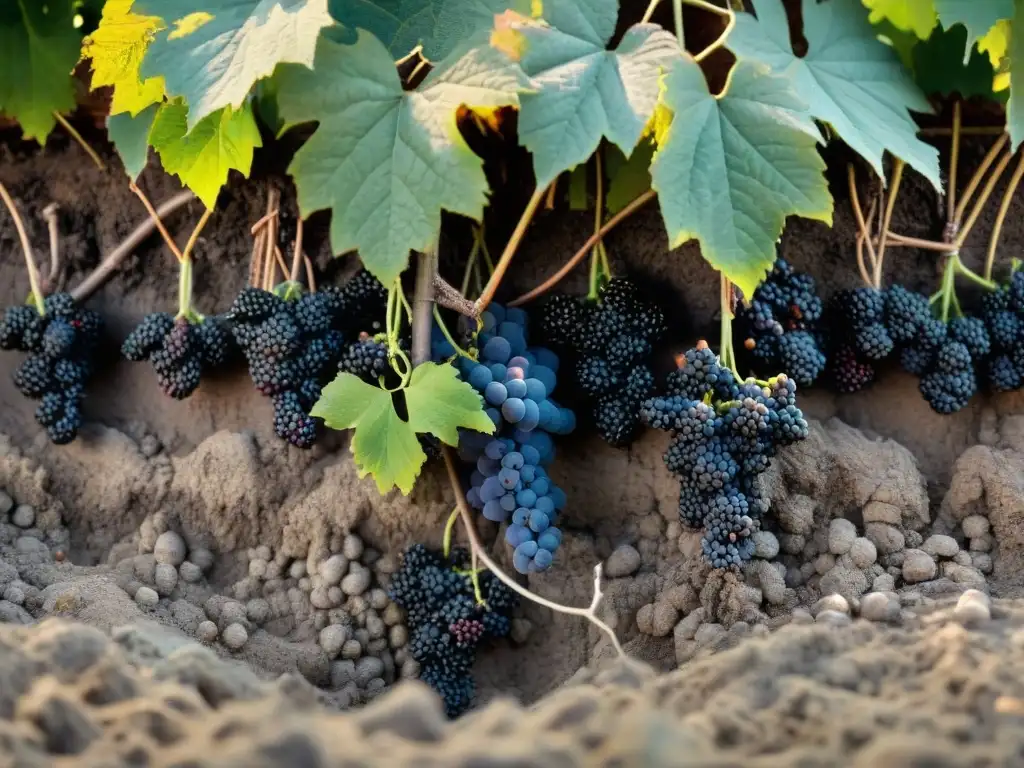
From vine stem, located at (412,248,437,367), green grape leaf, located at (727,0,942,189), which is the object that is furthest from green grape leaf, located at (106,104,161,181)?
green grape leaf, located at (727,0,942,189)

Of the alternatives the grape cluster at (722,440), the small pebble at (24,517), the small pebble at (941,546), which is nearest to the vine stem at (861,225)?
the grape cluster at (722,440)

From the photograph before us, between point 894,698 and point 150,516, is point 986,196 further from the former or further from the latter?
point 150,516

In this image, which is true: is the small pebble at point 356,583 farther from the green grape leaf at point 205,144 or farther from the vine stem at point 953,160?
the vine stem at point 953,160

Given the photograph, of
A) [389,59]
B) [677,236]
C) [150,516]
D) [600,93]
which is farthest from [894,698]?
[150,516]

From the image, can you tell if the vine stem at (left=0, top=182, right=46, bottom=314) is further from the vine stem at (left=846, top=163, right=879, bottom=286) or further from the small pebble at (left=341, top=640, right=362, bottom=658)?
the vine stem at (left=846, top=163, right=879, bottom=286)

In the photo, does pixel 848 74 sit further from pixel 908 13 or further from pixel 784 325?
pixel 784 325

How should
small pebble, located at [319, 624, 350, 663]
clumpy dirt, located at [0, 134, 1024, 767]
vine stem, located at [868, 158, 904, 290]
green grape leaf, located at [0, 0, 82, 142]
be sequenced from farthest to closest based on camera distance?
green grape leaf, located at [0, 0, 82, 142]
vine stem, located at [868, 158, 904, 290]
small pebble, located at [319, 624, 350, 663]
clumpy dirt, located at [0, 134, 1024, 767]
